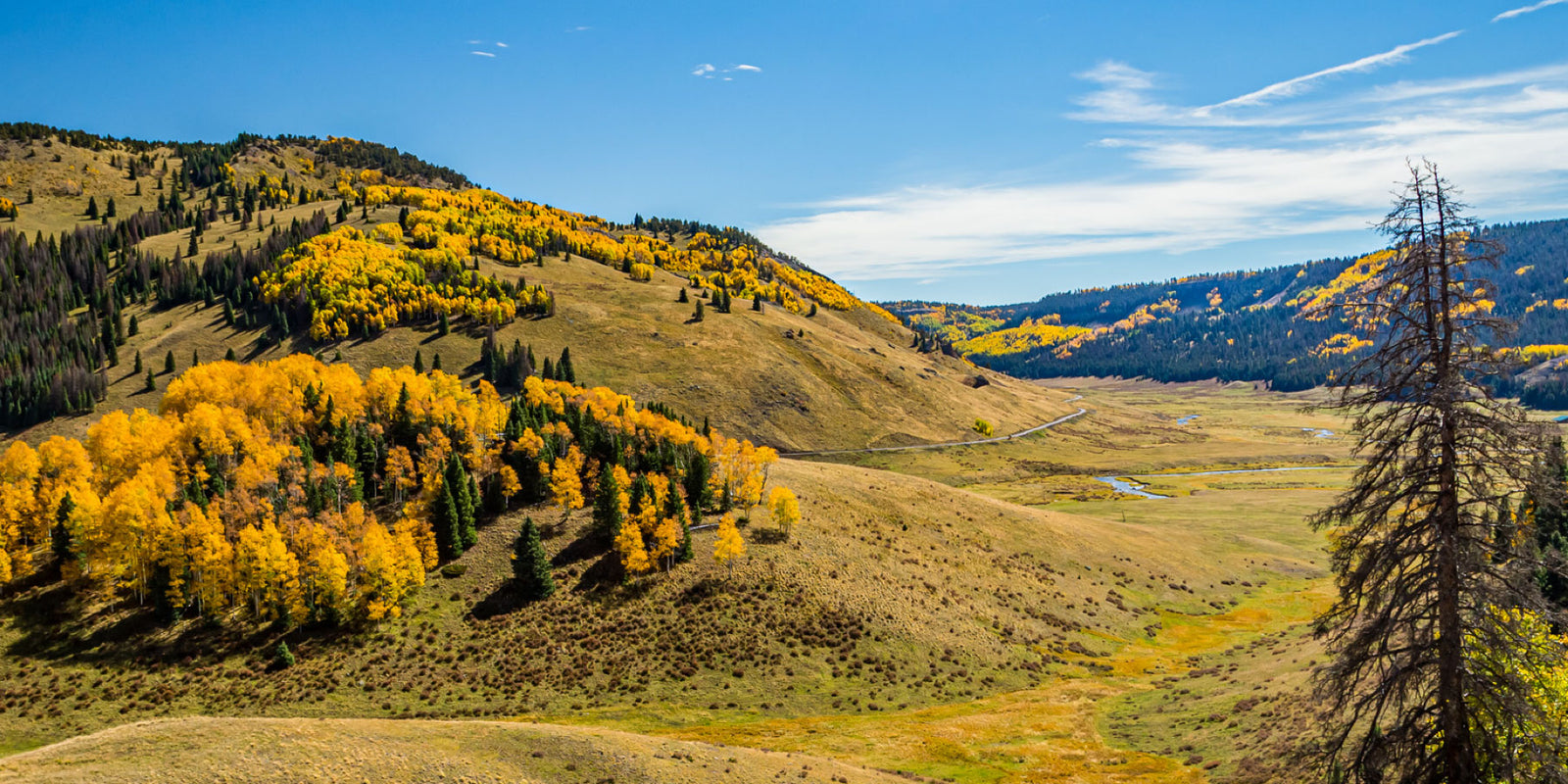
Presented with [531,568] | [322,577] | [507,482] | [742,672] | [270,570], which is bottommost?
[742,672]

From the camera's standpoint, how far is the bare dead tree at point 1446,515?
1994 centimetres

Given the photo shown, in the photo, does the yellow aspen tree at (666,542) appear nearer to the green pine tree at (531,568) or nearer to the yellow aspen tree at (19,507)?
the green pine tree at (531,568)

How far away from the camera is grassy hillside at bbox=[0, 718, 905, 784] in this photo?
36281 millimetres

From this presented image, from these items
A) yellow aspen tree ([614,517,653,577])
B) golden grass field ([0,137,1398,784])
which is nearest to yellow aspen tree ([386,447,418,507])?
golden grass field ([0,137,1398,784])

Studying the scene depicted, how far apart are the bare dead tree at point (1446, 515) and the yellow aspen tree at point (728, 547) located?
67.1 metres

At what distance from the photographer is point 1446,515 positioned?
20828 mm

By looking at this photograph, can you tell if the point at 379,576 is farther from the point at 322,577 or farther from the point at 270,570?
the point at 270,570

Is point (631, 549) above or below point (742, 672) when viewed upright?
above

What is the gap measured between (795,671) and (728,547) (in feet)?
58.4

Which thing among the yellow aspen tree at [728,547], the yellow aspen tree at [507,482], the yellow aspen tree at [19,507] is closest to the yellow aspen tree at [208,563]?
the yellow aspen tree at [19,507]

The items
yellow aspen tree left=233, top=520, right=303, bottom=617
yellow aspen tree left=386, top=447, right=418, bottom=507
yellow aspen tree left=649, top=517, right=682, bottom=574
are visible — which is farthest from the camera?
yellow aspen tree left=386, top=447, right=418, bottom=507

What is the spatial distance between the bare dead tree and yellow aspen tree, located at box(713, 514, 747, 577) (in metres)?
67.1

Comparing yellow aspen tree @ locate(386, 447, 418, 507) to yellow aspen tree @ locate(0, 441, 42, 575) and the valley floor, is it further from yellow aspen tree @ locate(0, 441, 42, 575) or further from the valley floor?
yellow aspen tree @ locate(0, 441, 42, 575)

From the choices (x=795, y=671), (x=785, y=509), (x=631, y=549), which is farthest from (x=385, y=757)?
(x=785, y=509)
